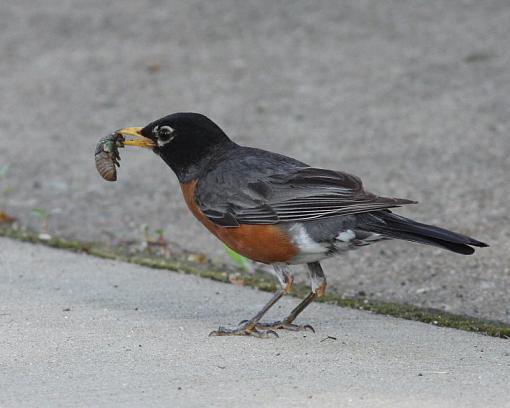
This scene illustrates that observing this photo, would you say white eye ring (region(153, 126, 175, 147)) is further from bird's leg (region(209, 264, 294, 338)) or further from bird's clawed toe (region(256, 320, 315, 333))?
bird's clawed toe (region(256, 320, 315, 333))

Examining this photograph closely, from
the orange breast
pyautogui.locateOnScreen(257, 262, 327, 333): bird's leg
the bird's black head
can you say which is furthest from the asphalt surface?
the bird's black head

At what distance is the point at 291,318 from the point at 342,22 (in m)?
6.36

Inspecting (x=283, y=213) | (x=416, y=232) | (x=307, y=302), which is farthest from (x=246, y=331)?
(x=416, y=232)

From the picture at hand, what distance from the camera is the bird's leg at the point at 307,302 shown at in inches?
204

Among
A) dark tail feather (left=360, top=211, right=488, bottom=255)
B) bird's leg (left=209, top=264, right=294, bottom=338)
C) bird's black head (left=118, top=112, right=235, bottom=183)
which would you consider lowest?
bird's leg (left=209, top=264, right=294, bottom=338)

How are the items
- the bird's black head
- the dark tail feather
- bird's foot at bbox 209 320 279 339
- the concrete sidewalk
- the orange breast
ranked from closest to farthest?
the concrete sidewalk → the dark tail feather → bird's foot at bbox 209 320 279 339 → the orange breast → the bird's black head

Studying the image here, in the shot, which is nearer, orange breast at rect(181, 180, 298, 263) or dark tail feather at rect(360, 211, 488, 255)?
dark tail feather at rect(360, 211, 488, 255)

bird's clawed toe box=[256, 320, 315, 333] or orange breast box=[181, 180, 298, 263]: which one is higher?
orange breast box=[181, 180, 298, 263]

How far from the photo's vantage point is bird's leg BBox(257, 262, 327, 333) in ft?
17.0

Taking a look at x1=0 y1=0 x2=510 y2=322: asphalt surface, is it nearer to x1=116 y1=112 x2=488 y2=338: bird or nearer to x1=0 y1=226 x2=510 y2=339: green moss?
x1=0 y1=226 x2=510 y2=339: green moss

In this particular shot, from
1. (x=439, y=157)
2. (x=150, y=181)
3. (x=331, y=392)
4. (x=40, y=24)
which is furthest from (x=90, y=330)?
(x=40, y=24)

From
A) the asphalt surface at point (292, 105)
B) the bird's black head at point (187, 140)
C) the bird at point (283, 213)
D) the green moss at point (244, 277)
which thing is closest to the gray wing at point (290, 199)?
the bird at point (283, 213)

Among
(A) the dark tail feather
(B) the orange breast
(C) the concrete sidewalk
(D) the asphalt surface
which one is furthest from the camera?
(D) the asphalt surface

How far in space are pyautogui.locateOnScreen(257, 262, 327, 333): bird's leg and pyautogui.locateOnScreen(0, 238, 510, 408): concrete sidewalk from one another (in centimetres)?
11
